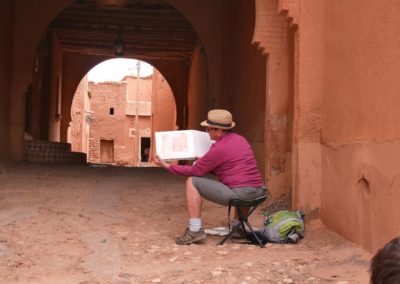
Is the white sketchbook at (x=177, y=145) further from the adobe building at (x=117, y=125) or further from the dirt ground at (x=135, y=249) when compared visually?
the adobe building at (x=117, y=125)

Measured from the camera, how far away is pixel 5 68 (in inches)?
388

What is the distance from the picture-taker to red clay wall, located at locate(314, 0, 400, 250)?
3906 millimetres

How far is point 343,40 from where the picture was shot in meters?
4.85

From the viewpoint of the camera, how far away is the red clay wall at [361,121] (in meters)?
3.91

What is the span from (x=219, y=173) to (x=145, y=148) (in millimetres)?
30039

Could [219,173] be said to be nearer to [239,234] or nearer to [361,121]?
[239,234]

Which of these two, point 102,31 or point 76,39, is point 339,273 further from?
point 76,39

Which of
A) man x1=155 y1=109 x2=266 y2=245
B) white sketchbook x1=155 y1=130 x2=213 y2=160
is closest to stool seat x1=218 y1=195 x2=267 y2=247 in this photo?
man x1=155 y1=109 x2=266 y2=245

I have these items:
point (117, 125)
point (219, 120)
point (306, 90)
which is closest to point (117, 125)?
point (117, 125)

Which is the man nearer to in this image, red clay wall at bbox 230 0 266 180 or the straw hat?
the straw hat

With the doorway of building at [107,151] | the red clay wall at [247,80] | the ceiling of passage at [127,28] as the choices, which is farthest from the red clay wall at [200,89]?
the doorway of building at [107,151]

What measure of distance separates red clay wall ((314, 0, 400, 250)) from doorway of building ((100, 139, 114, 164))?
29056mm

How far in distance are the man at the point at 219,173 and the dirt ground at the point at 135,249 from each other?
1.08 feet

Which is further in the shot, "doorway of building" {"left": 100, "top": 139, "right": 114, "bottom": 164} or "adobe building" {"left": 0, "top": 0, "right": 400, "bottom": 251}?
"doorway of building" {"left": 100, "top": 139, "right": 114, "bottom": 164}
